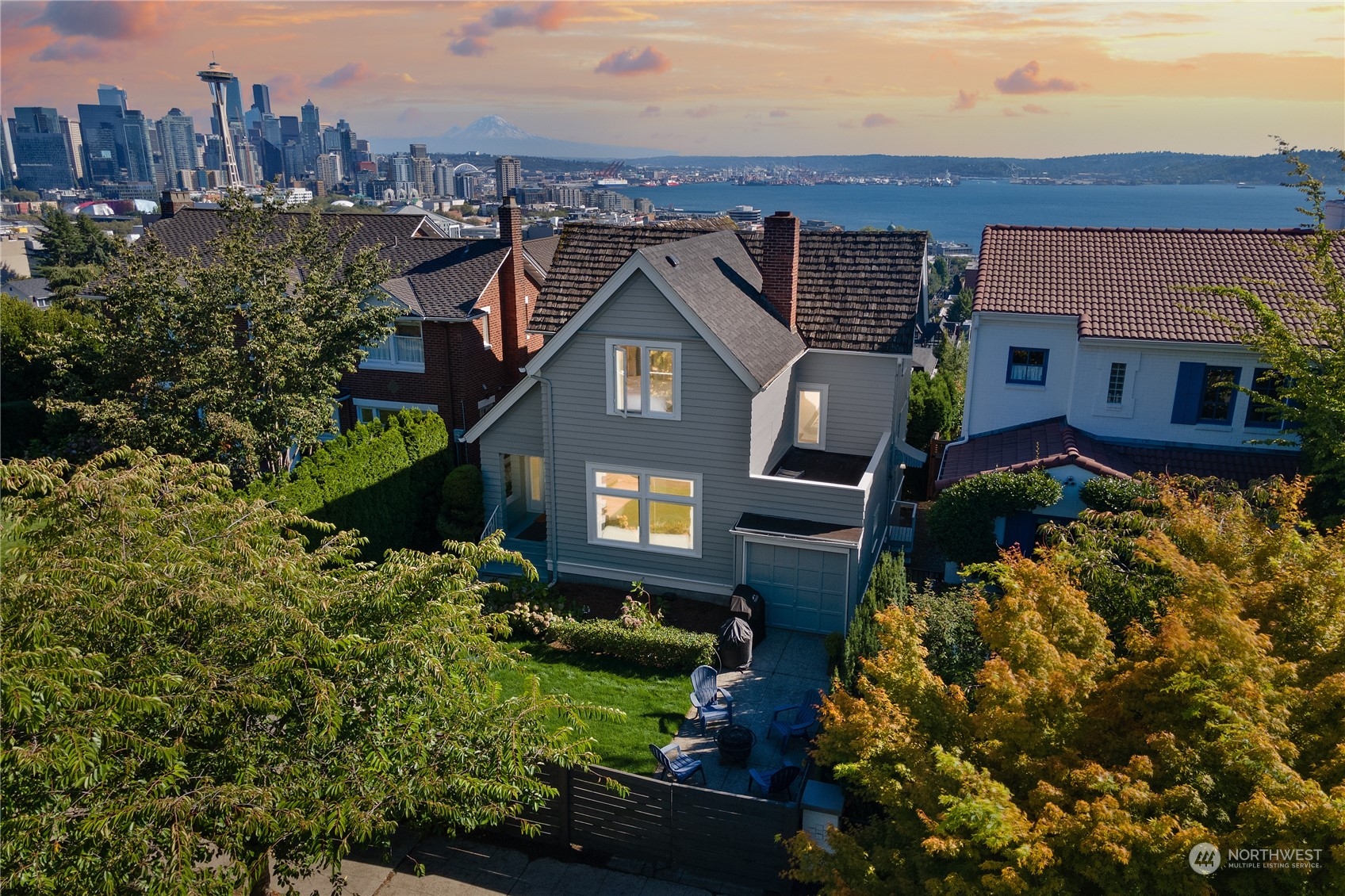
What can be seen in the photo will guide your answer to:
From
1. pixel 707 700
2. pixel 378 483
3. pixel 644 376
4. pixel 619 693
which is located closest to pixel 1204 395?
pixel 644 376

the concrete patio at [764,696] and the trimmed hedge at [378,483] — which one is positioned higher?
the trimmed hedge at [378,483]

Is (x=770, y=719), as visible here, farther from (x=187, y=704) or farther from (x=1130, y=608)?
(x=187, y=704)

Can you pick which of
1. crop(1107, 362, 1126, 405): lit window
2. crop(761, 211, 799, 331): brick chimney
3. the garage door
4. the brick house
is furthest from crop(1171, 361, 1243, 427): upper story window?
the brick house

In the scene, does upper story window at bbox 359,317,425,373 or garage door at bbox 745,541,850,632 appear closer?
garage door at bbox 745,541,850,632

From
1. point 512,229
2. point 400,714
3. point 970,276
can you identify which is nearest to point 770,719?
point 400,714

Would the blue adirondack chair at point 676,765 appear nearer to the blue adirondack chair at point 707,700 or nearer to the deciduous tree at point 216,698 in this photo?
the blue adirondack chair at point 707,700

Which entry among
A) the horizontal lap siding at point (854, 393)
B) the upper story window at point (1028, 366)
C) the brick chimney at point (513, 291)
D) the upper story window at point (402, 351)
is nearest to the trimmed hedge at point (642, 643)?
the horizontal lap siding at point (854, 393)

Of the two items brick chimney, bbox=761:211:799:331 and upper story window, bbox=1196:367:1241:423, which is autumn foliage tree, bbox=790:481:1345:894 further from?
brick chimney, bbox=761:211:799:331
